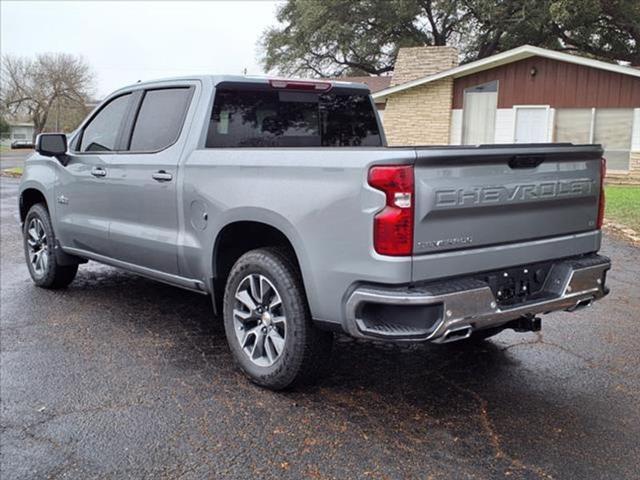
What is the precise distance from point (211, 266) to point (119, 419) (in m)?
1.15

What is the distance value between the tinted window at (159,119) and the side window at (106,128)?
0.31m

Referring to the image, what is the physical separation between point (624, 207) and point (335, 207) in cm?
1122

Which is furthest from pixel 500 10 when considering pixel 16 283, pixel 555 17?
pixel 16 283

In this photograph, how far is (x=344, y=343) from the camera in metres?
5.05

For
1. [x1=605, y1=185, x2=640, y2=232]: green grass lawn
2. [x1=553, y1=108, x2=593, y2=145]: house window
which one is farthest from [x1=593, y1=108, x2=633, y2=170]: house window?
[x1=605, y1=185, x2=640, y2=232]: green grass lawn

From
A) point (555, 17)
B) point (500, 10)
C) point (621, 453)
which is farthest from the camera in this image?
point (500, 10)

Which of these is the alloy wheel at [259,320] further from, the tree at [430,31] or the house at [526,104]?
the tree at [430,31]

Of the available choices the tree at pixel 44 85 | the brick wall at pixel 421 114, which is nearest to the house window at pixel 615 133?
the brick wall at pixel 421 114

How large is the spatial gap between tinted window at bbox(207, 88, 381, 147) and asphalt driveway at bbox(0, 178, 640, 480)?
A: 1.56m

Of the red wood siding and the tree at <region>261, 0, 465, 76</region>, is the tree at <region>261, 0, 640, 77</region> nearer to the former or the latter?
the tree at <region>261, 0, 465, 76</region>

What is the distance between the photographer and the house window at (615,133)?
19486 millimetres

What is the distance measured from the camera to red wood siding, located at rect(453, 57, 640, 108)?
1941 centimetres

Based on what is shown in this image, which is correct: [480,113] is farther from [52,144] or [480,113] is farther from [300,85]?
[52,144]

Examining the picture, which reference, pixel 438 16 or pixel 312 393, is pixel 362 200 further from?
pixel 438 16
